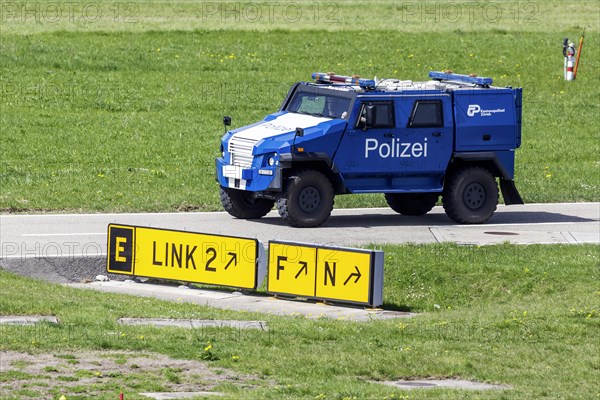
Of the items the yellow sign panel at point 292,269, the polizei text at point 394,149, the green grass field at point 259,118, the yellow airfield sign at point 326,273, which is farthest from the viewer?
the polizei text at point 394,149

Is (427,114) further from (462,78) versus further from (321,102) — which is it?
(321,102)

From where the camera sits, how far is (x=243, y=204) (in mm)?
23984

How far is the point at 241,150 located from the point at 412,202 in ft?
13.2

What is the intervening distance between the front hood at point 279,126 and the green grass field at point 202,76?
267 centimetres

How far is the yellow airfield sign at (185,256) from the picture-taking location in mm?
19188

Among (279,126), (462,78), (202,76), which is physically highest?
(462,78)

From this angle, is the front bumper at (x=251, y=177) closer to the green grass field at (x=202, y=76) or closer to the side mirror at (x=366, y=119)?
the side mirror at (x=366, y=119)

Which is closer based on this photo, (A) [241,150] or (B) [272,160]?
(B) [272,160]

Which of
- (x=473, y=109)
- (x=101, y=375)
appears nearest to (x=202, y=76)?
(x=473, y=109)

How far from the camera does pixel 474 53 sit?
41812 mm

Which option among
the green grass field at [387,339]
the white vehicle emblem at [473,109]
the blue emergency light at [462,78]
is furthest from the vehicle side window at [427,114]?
the green grass field at [387,339]

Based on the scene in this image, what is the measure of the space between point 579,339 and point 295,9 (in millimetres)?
34397

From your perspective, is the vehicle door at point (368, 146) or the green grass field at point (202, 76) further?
the green grass field at point (202, 76)

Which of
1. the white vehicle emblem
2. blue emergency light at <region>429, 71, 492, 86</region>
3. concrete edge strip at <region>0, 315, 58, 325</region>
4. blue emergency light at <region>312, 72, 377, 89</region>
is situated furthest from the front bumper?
concrete edge strip at <region>0, 315, 58, 325</region>
